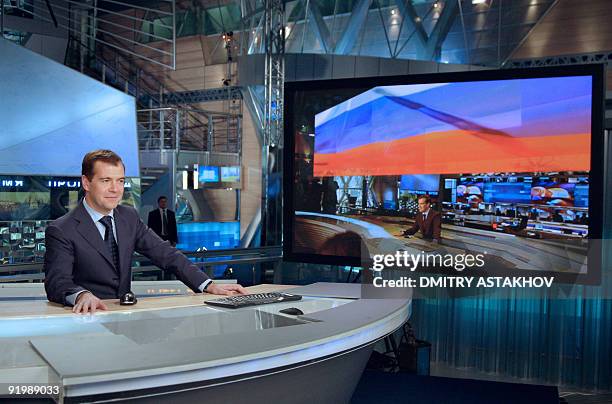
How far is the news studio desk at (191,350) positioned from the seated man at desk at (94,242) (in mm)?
89

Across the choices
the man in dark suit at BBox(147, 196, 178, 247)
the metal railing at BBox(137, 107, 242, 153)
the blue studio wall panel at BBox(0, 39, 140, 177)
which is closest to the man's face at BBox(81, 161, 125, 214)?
the blue studio wall panel at BBox(0, 39, 140, 177)

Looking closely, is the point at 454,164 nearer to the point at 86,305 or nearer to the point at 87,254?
the point at 87,254

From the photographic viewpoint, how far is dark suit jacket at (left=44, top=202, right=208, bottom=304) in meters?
2.19

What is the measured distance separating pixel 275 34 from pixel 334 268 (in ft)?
14.1

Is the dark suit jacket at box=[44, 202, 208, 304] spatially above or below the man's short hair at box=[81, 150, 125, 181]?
below

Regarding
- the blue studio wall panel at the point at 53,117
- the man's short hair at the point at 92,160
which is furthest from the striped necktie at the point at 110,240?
the blue studio wall panel at the point at 53,117

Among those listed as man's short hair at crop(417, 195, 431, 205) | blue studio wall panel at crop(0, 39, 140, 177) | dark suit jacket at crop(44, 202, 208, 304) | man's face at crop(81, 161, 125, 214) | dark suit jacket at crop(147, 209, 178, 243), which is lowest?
dark suit jacket at crop(147, 209, 178, 243)

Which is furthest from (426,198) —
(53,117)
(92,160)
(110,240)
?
(53,117)

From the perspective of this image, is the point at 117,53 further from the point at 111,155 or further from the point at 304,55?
the point at 111,155

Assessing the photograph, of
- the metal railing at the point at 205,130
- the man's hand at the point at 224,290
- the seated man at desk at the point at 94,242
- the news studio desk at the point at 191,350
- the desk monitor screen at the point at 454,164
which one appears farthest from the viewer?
the metal railing at the point at 205,130

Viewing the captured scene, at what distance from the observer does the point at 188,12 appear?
41.9 feet

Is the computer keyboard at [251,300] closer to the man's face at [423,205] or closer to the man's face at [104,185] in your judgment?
A: the man's face at [104,185]

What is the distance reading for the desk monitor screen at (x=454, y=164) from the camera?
3539 millimetres

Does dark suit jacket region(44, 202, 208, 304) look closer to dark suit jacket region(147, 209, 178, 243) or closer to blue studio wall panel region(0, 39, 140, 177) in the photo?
blue studio wall panel region(0, 39, 140, 177)
